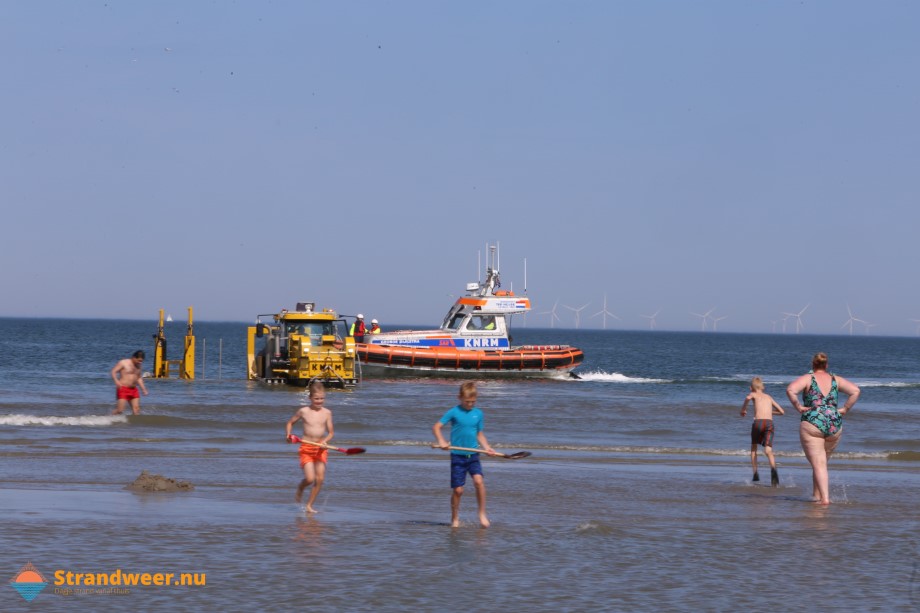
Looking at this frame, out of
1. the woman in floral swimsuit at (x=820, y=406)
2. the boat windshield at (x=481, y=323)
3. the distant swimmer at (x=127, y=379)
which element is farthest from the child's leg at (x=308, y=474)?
the boat windshield at (x=481, y=323)

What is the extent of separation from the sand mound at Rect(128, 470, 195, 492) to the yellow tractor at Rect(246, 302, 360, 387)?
2184cm

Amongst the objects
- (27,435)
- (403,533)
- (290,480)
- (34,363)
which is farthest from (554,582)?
(34,363)

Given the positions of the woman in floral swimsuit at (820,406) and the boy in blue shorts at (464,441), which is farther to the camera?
the woman in floral swimsuit at (820,406)

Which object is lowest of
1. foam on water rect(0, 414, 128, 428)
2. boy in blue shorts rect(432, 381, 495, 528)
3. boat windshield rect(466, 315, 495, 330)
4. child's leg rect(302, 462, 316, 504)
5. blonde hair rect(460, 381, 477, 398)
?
foam on water rect(0, 414, 128, 428)

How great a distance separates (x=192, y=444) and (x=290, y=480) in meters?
5.80

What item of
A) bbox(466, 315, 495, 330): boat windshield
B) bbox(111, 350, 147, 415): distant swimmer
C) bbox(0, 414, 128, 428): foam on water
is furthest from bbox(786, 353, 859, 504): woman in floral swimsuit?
bbox(466, 315, 495, 330): boat windshield

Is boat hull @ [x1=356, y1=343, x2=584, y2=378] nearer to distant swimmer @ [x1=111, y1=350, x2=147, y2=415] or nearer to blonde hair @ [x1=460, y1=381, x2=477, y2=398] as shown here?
distant swimmer @ [x1=111, y1=350, x2=147, y2=415]

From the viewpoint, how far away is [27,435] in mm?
20594

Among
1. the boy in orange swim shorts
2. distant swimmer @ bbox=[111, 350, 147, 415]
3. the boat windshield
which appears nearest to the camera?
the boy in orange swim shorts

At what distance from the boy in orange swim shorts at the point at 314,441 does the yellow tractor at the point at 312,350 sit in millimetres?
23220

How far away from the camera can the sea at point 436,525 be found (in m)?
8.25

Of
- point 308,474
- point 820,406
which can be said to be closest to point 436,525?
point 308,474

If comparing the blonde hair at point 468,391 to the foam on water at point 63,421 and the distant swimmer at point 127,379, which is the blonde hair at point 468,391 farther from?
the foam on water at point 63,421

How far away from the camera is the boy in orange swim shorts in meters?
11.9
